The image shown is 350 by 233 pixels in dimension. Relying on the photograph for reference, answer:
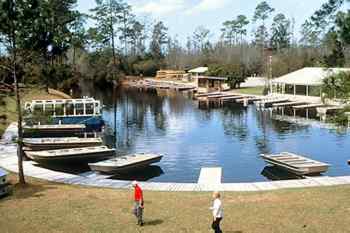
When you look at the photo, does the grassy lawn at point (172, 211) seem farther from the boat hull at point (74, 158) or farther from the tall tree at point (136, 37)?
the tall tree at point (136, 37)

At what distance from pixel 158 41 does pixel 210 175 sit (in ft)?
358

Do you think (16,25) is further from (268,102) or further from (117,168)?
(268,102)

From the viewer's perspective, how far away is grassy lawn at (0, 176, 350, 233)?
13.5 meters

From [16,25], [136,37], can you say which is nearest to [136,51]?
[136,37]

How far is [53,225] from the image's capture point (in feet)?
45.3

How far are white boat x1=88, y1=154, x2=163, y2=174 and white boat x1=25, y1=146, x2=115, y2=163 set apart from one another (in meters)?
2.30

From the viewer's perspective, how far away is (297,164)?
2408 centimetres

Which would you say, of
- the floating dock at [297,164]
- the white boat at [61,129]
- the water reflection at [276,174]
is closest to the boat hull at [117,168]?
the water reflection at [276,174]

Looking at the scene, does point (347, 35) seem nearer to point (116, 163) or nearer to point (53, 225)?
point (53, 225)

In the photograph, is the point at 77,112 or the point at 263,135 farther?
the point at 77,112

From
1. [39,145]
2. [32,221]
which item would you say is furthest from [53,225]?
[39,145]

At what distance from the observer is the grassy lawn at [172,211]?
13461 millimetres

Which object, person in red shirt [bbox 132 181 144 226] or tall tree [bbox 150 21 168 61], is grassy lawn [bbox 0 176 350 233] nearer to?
person in red shirt [bbox 132 181 144 226]

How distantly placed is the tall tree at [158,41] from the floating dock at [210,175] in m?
97.8
